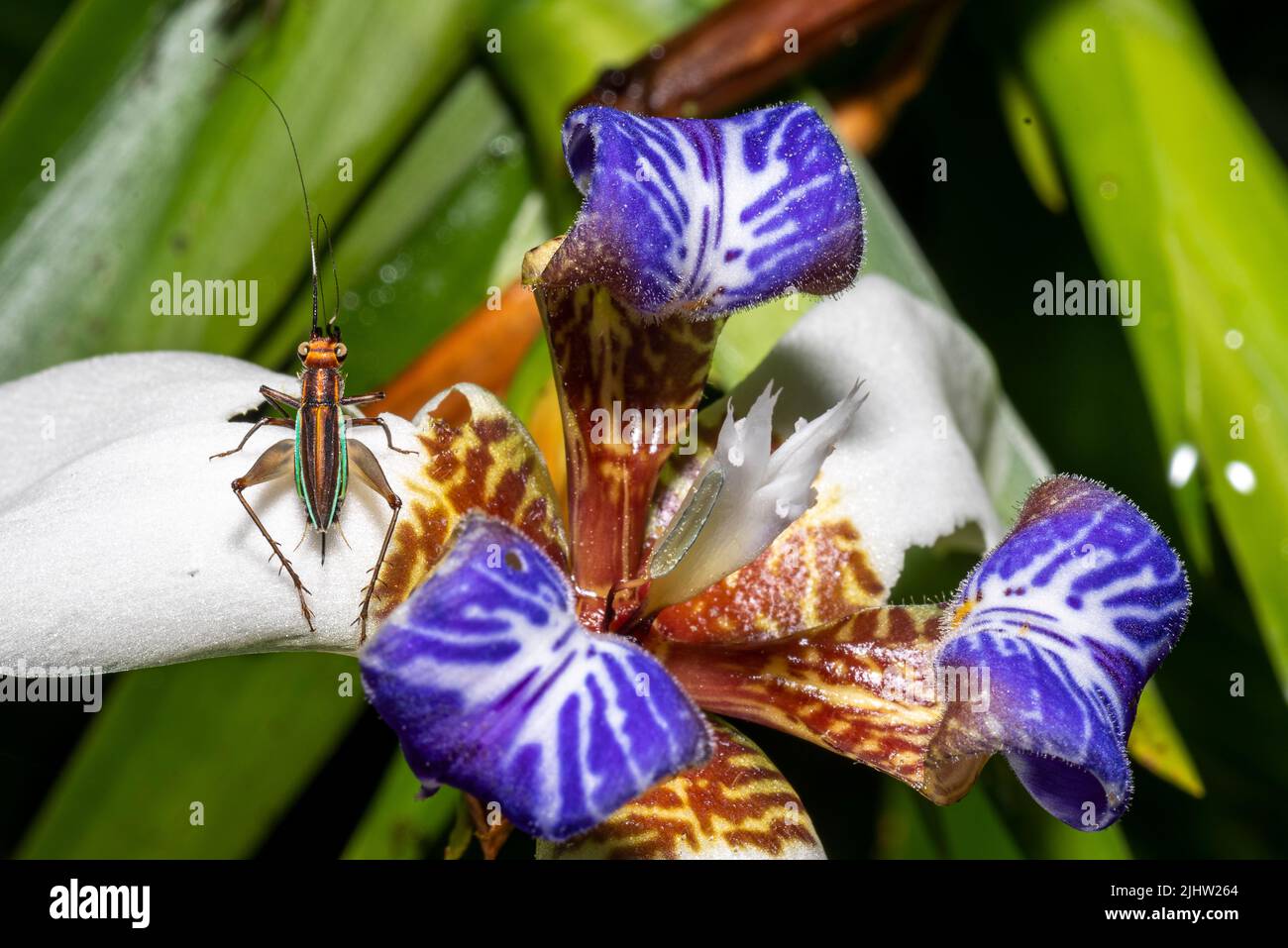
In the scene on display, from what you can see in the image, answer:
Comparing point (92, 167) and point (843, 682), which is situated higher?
point (92, 167)

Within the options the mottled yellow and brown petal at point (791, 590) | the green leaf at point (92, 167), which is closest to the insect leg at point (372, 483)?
the mottled yellow and brown petal at point (791, 590)

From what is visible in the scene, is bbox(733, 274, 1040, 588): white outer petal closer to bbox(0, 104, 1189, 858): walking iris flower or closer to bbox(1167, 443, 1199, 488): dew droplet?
bbox(0, 104, 1189, 858): walking iris flower

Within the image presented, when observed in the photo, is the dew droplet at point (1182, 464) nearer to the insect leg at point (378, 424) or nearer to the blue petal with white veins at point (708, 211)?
the blue petal with white veins at point (708, 211)

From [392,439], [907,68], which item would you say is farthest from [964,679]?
[907,68]

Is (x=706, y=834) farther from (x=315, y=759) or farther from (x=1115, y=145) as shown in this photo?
(x=1115, y=145)

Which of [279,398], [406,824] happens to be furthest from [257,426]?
[406,824]

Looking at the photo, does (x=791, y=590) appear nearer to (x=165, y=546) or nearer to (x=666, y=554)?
(x=666, y=554)
